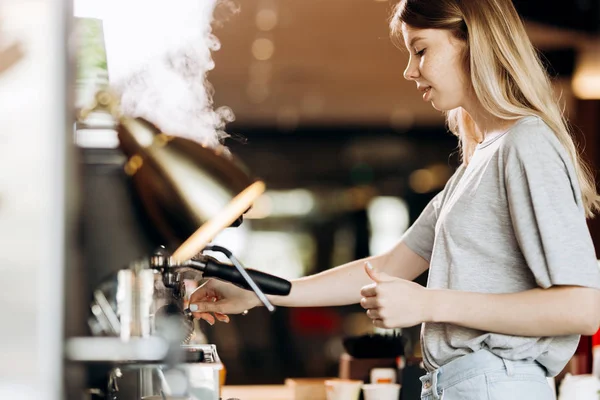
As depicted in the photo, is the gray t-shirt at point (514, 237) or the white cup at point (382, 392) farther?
the white cup at point (382, 392)

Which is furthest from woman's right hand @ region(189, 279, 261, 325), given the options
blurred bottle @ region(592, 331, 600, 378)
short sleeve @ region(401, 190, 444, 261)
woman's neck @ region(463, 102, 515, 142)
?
blurred bottle @ region(592, 331, 600, 378)

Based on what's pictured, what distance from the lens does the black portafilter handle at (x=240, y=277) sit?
1.26 m

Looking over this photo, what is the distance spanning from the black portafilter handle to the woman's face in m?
0.42

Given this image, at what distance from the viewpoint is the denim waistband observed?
48.9 inches

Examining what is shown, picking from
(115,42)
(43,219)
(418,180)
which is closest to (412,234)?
(115,42)

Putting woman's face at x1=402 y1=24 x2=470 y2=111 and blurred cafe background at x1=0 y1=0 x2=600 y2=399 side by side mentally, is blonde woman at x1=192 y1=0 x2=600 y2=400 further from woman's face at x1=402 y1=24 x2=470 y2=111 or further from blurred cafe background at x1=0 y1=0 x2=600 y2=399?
blurred cafe background at x1=0 y1=0 x2=600 y2=399

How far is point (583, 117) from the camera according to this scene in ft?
16.2

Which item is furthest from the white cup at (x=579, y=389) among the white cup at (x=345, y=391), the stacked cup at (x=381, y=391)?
the white cup at (x=345, y=391)

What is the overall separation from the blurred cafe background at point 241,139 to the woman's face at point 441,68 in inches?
14.8

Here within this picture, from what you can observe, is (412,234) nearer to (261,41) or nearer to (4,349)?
(4,349)

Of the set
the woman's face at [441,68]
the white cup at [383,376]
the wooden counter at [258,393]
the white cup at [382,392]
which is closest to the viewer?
the woman's face at [441,68]

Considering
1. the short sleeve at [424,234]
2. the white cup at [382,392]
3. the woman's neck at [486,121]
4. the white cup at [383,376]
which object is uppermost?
the woman's neck at [486,121]

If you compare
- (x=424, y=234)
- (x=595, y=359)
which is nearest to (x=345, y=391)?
(x=424, y=234)

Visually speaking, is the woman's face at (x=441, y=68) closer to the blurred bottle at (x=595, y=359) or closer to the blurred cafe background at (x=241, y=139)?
the blurred cafe background at (x=241, y=139)
